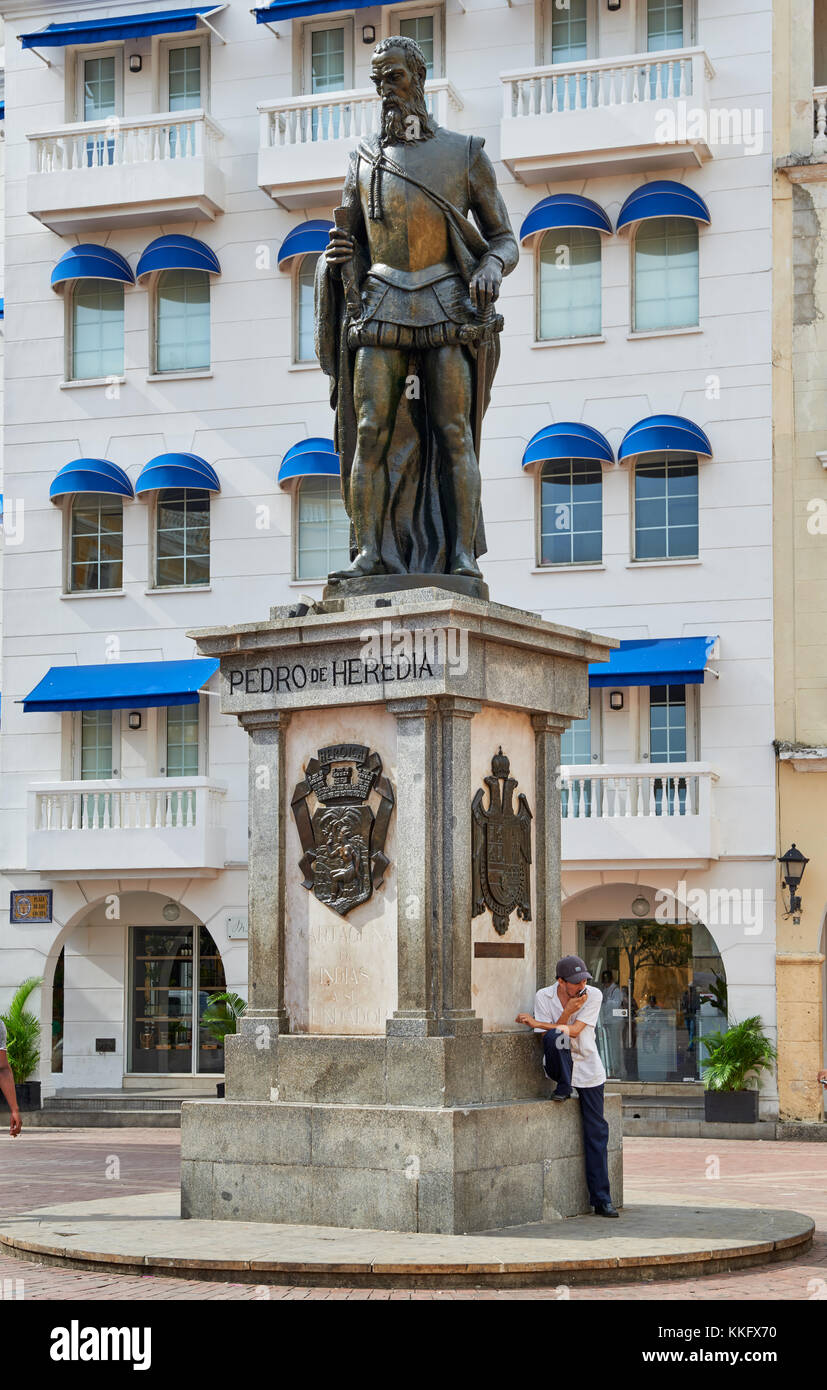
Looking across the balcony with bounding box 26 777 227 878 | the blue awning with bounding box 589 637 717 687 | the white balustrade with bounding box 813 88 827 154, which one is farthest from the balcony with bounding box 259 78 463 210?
the balcony with bounding box 26 777 227 878

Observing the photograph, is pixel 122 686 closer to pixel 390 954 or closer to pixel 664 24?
pixel 664 24

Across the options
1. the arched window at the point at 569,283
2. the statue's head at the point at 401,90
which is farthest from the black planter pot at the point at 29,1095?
the statue's head at the point at 401,90

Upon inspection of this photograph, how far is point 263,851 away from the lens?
12.1 m

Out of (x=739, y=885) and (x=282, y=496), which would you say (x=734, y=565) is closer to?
(x=739, y=885)

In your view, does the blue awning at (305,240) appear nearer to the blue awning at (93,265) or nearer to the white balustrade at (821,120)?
the blue awning at (93,265)

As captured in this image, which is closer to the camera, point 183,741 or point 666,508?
point 666,508

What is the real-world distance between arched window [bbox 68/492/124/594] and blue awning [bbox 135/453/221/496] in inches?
40.4

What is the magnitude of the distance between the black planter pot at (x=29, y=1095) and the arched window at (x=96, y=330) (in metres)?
11.0

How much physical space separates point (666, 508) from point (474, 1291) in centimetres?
1967

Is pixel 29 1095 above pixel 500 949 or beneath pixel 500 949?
beneath

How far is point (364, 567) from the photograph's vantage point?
12.4 metres

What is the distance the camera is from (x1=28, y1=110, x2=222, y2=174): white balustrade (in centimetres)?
3047

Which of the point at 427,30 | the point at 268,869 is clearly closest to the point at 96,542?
the point at 427,30

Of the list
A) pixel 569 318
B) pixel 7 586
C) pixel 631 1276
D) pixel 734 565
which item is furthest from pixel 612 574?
pixel 631 1276
